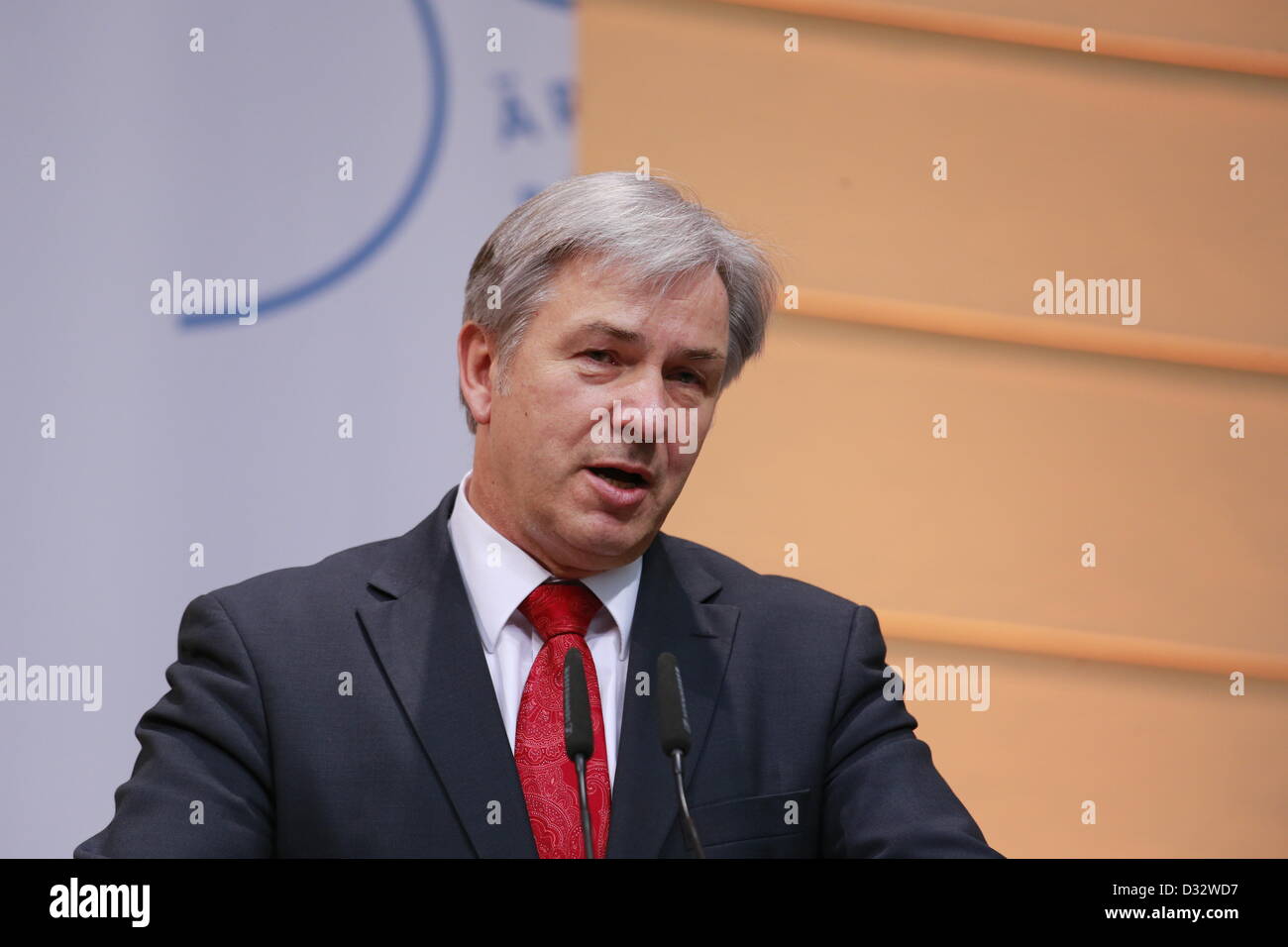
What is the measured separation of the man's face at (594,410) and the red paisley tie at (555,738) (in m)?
0.06

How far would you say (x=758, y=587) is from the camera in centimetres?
193

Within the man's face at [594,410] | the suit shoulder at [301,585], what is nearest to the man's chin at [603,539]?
the man's face at [594,410]

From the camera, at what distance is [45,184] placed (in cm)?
246

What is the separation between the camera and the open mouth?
178 centimetres

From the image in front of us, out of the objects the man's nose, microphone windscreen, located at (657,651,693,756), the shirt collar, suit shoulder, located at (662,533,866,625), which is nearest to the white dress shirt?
the shirt collar

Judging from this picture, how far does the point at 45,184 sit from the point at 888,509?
158cm

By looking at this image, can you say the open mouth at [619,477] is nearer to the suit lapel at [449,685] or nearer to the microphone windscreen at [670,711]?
the suit lapel at [449,685]

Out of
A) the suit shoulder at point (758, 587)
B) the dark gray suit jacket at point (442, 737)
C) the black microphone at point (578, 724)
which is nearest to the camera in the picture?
the black microphone at point (578, 724)

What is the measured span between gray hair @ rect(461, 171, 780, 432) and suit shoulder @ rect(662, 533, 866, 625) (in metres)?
0.22

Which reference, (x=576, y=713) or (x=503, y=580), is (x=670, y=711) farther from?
(x=503, y=580)

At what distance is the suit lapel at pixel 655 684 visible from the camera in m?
1.62

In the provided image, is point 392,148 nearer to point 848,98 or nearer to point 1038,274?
point 848,98

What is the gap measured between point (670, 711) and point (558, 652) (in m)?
0.44
